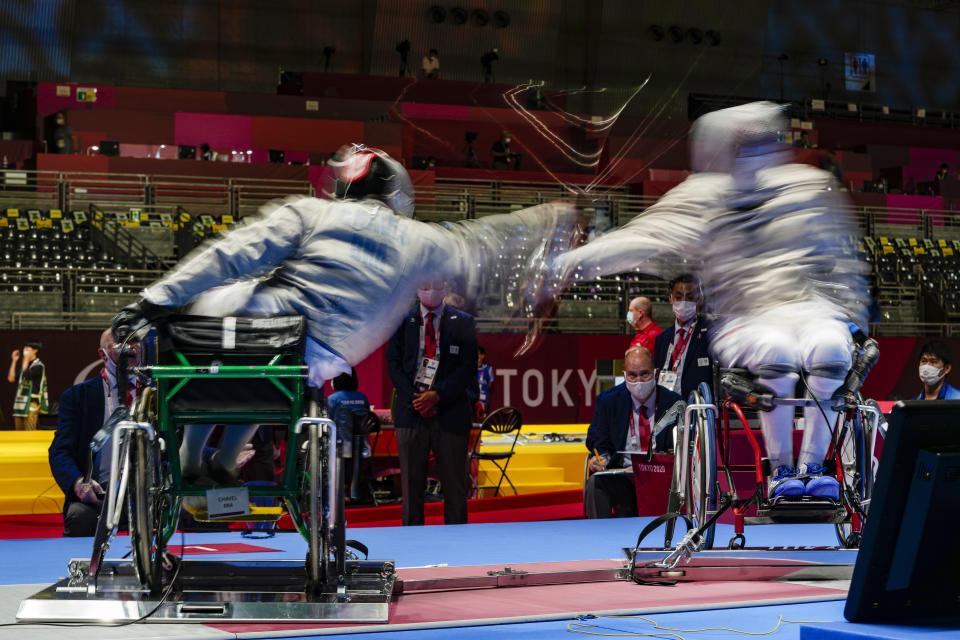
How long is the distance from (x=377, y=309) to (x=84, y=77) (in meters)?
19.1

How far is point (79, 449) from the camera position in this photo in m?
6.05

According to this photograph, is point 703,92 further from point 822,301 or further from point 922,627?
point 922,627

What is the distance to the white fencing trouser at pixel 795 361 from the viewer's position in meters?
4.51

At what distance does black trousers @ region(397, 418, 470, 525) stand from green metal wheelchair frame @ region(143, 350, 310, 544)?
2953 millimetres

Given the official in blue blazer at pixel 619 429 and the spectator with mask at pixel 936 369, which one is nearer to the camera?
the official in blue blazer at pixel 619 429

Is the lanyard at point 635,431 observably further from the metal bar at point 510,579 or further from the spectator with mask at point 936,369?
the metal bar at point 510,579

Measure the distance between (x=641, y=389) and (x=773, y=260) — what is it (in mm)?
2168

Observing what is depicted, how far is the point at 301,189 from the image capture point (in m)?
18.0

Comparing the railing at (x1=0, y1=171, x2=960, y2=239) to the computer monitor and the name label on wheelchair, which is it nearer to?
the name label on wheelchair

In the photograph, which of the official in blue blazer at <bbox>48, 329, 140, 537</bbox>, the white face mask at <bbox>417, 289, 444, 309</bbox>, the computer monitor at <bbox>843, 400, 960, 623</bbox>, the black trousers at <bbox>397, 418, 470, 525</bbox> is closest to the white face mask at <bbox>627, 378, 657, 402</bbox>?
the black trousers at <bbox>397, 418, 470, 525</bbox>

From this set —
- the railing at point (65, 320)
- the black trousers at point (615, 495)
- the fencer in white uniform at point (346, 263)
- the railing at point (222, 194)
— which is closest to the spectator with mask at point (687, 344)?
the black trousers at point (615, 495)

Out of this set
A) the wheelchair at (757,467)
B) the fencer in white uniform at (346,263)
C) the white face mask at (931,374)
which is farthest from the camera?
the white face mask at (931,374)

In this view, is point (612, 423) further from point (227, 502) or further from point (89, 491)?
point (227, 502)

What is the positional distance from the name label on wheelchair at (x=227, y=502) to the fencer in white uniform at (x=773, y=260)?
1864mm
